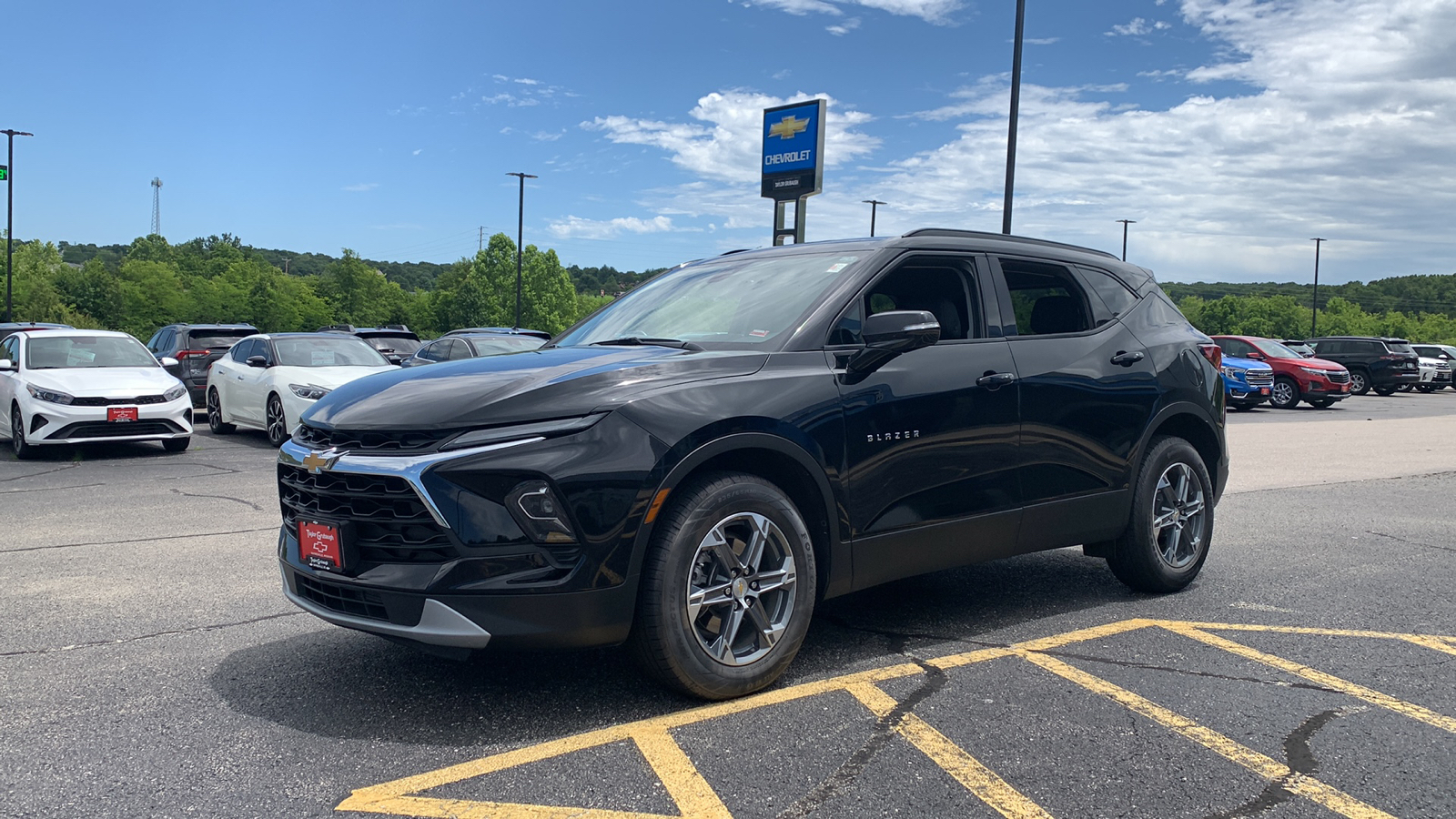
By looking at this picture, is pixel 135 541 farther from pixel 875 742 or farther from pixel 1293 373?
pixel 1293 373

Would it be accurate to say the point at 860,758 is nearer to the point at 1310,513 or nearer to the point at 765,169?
the point at 1310,513

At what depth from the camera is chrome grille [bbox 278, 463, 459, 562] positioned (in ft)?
10.8

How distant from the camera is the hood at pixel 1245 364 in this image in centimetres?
2488

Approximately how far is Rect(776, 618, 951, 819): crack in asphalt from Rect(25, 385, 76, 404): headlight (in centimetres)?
1056

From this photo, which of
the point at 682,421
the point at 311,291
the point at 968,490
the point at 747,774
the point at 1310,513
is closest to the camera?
the point at 747,774

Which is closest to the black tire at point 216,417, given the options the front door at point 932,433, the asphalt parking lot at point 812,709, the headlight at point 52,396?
the headlight at point 52,396

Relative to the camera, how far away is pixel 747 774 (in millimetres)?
3096

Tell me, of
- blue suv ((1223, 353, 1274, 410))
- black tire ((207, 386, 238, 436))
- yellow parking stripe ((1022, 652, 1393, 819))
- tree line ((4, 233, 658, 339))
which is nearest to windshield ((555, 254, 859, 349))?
yellow parking stripe ((1022, 652, 1393, 819))

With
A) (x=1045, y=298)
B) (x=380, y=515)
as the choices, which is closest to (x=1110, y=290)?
(x=1045, y=298)

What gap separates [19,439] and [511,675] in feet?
34.3

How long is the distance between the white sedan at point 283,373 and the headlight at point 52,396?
217 centimetres

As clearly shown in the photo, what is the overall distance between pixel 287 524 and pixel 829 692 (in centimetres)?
209

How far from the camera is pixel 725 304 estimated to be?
4527mm

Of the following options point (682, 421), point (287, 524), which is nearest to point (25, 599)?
point (287, 524)
